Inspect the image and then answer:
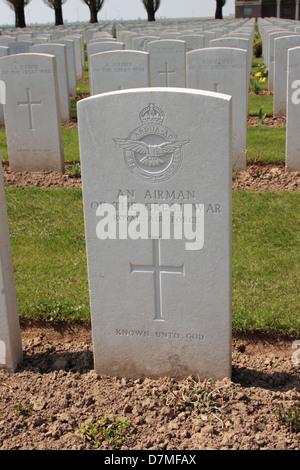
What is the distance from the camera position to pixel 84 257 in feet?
17.3

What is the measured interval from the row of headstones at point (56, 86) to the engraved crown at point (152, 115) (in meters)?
4.50

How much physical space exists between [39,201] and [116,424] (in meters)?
4.08

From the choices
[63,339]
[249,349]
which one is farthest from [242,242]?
[63,339]

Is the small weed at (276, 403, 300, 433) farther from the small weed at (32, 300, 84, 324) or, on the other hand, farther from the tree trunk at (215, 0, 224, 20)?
the tree trunk at (215, 0, 224, 20)

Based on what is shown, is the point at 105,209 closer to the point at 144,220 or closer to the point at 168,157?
the point at 144,220

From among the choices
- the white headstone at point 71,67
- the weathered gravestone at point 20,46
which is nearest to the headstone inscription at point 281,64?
the white headstone at point 71,67

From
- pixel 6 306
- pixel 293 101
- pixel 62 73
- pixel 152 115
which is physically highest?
pixel 152 115

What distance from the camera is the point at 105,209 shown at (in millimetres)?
3309

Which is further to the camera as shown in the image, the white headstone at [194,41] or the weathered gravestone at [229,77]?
the white headstone at [194,41]

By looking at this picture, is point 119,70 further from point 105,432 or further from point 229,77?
point 105,432

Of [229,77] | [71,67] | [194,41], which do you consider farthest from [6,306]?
[194,41]

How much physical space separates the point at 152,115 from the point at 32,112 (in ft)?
15.9

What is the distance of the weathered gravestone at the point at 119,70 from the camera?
762 cm

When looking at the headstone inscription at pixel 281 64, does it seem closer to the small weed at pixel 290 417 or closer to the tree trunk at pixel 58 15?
the small weed at pixel 290 417
